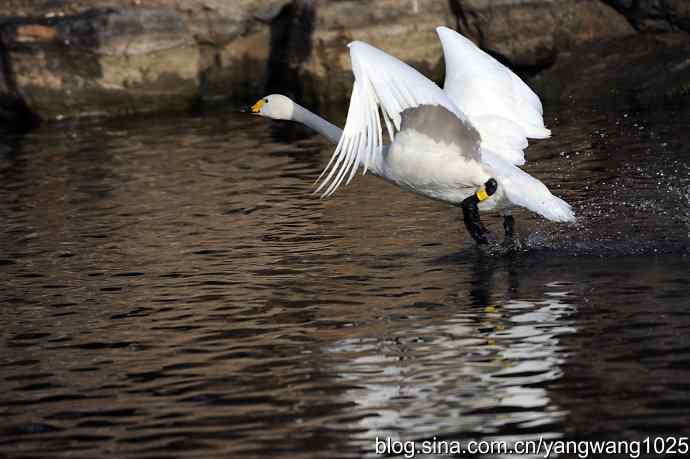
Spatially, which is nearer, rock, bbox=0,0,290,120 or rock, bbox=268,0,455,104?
rock, bbox=268,0,455,104

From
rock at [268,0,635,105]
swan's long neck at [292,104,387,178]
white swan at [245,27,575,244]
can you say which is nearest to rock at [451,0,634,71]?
rock at [268,0,635,105]

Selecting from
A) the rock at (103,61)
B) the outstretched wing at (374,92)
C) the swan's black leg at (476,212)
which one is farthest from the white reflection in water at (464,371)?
the rock at (103,61)

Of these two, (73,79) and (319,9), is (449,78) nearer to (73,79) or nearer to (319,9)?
(319,9)

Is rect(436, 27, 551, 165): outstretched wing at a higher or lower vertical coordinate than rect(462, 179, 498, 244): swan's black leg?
higher

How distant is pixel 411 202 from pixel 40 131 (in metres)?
9.85

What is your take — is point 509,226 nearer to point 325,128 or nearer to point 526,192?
point 526,192

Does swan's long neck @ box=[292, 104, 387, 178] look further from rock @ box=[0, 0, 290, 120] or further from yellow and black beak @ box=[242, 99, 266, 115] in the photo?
rock @ box=[0, 0, 290, 120]

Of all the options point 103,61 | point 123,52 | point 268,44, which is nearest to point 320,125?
point 123,52

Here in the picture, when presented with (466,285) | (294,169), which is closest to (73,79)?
(294,169)

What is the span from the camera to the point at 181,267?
10.5m

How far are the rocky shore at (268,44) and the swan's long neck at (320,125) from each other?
9.31 meters

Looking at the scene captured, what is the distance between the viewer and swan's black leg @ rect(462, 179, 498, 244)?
33.2 feet

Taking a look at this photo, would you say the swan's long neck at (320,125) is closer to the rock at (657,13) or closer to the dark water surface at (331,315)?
the dark water surface at (331,315)

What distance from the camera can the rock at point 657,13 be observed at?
774 inches
